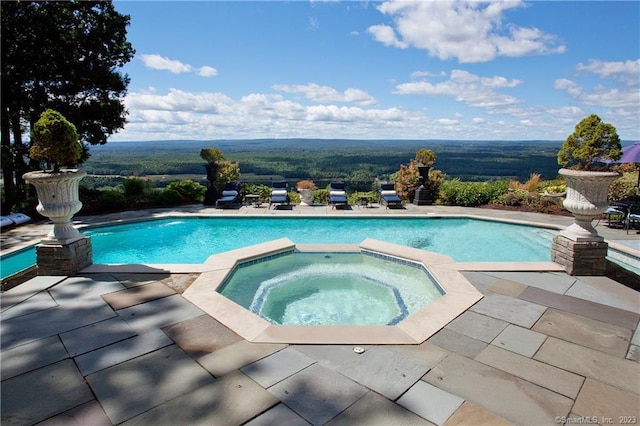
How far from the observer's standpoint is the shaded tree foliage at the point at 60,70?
32.6ft

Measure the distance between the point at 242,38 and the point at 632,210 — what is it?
13.5 m

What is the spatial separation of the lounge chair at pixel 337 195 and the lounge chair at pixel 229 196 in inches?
126

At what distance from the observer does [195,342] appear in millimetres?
3318

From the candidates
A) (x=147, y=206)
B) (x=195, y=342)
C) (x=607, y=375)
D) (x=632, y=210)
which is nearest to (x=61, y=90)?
(x=147, y=206)

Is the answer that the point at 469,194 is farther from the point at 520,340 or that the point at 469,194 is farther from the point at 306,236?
the point at 520,340

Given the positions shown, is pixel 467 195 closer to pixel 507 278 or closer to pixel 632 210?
pixel 632 210

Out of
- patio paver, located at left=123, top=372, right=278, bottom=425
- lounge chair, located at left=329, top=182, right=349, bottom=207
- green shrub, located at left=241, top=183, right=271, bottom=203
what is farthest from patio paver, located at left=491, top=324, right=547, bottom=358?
green shrub, located at left=241, top=183, right=271, bottom=203

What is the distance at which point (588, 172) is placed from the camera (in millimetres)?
4891

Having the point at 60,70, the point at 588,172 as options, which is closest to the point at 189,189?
the point at 60,70

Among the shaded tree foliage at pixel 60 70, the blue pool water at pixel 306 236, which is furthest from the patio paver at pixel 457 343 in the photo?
the shaded tree foliage at pixel 60 70

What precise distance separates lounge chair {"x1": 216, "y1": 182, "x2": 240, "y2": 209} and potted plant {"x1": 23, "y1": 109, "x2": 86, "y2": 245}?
254 inches

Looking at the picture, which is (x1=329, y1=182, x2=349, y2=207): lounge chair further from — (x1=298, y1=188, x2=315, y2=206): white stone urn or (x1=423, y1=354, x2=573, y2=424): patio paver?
(x1=423, y1=354, x2=573, y2=424): patio paver

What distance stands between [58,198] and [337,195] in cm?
838

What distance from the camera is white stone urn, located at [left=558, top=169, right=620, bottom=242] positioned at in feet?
15.8
